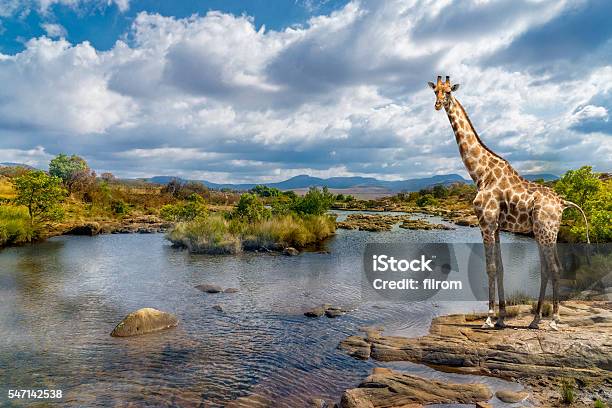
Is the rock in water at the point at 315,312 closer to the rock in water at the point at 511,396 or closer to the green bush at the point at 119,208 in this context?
the rock in water at the point at 511,396

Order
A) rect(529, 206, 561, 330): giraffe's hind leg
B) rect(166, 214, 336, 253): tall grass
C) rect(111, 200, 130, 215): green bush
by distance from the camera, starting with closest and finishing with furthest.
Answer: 1. rect(529, 206, 561, 330): giraffe's hind leg
2. rect(166, 214, 336, 253): tall grass
3. rect(111, 200, 130, 215): green bush

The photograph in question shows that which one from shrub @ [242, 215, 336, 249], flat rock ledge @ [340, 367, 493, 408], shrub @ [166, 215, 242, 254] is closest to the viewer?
flat rock ledge @ [340, 367, 493, 408]

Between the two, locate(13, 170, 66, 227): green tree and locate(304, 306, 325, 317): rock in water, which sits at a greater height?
locate(13, 170, 66, 227): green tree

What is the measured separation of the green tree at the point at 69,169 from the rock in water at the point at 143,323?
2002 inches

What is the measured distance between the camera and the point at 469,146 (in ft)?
34.0

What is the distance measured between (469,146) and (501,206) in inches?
64.5

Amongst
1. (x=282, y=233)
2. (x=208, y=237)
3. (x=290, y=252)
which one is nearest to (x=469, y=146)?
(x=290, y=252)

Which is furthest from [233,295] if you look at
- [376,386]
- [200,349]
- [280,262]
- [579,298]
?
[579,298]

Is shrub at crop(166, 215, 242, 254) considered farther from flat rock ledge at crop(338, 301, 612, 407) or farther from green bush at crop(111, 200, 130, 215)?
green bush at crop(111, 200, 130, 215)

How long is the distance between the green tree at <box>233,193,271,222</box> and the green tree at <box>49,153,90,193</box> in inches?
1349

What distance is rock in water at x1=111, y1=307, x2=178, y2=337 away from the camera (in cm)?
1189

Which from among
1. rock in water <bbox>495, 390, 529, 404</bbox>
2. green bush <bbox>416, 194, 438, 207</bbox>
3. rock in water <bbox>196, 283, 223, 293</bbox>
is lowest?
rock in water <bbox>196, 283, 223, 293</bbox>

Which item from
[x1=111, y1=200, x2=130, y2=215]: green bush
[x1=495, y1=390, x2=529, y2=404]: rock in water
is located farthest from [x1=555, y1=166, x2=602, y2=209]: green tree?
[x1=111, y1=200, x2=130, y2=215]: green bush

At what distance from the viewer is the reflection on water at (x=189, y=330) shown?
8797 millimetres
